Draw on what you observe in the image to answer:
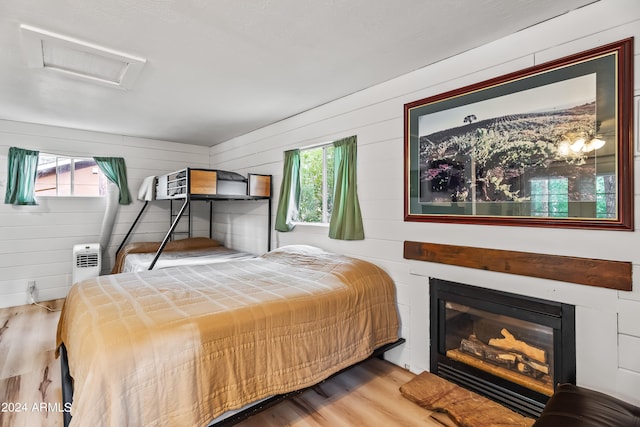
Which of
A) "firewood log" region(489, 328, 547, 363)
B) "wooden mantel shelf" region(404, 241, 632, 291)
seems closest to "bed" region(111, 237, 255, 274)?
"wooden mantel shelf" region(404, 241, 632, 291)

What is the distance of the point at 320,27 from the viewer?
195 cm

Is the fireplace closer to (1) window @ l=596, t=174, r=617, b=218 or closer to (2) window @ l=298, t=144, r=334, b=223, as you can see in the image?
(1) window @ l=596, t=174, r=617, b=218

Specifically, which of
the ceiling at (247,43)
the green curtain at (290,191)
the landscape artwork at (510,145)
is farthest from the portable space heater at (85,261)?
the landscape artwork at (510,145)

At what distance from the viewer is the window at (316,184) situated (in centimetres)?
346

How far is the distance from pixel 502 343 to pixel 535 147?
129 centimetres

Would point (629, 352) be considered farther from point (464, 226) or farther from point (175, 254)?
point (175, 254)

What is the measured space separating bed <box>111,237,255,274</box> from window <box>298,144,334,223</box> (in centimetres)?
119

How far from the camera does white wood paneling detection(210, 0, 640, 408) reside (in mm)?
1653

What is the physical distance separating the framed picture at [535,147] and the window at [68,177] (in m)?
4.61

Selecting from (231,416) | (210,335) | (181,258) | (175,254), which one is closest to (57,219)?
(175,254)

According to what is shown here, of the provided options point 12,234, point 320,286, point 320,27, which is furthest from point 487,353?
point 12,234

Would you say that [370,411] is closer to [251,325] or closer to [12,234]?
[251,325]

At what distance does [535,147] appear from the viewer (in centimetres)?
189

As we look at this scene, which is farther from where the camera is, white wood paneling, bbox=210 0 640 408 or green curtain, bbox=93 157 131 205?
green curtain, bbox=93 157 131 205
